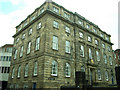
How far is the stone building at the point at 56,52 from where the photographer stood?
16344 mm

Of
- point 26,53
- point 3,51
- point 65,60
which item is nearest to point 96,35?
point 65,60

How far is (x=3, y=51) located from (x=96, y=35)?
29.0 m

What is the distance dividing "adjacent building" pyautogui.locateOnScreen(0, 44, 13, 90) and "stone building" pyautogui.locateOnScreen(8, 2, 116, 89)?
31.1 ft

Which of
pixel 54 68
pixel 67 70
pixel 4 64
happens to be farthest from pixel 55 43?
pixel 4 64

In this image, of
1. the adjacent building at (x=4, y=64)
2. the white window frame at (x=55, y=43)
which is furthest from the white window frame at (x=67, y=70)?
the adjacent building at (x=4, y=64)

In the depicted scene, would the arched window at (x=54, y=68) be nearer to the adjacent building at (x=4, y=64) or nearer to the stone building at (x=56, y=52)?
the stone building at (x=56, y=52)

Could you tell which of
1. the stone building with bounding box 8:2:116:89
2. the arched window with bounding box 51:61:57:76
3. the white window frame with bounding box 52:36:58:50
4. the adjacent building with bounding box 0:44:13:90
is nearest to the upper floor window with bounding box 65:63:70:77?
the stone building with bounding box 8:2:116:89

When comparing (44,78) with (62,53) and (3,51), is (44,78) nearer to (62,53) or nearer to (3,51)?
(62,53)

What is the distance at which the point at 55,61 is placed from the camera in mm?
17172

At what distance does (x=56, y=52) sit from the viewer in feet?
57.8

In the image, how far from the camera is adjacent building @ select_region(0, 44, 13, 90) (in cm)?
3198

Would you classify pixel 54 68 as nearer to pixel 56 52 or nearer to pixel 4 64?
pixel 56 52

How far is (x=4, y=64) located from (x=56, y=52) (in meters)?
22.6

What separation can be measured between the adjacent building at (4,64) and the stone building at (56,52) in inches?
373
